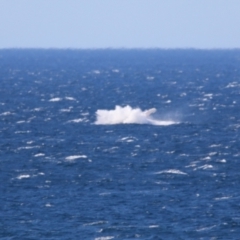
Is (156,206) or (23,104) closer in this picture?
(156,206)

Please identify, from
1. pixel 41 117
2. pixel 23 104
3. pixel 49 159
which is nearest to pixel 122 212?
pixel 49 159

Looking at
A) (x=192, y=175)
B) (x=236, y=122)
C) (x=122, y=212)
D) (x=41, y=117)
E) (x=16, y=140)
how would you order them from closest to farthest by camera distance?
(x=122, y=212) → (x=192, y=175) → (x=16, y=140) → (x=236, y=122) → (x=41, y=117)

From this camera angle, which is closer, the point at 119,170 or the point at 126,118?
the point at 119,170

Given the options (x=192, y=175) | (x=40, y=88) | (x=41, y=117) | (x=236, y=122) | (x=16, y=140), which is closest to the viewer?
(x=192, y=175)

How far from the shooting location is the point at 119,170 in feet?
243

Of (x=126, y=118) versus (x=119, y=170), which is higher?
(x=119, y=170)

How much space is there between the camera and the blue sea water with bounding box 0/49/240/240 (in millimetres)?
56188

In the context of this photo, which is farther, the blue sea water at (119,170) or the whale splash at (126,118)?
the whale splash at (126,118)

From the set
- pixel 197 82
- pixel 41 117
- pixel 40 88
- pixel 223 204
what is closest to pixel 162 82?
pixel 197 82

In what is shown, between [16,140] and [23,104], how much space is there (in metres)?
41.7

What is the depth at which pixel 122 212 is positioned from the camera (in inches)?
2330

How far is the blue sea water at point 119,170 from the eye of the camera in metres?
56.2

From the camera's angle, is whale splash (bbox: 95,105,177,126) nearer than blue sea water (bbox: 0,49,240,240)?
No

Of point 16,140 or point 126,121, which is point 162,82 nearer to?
point 126,121
